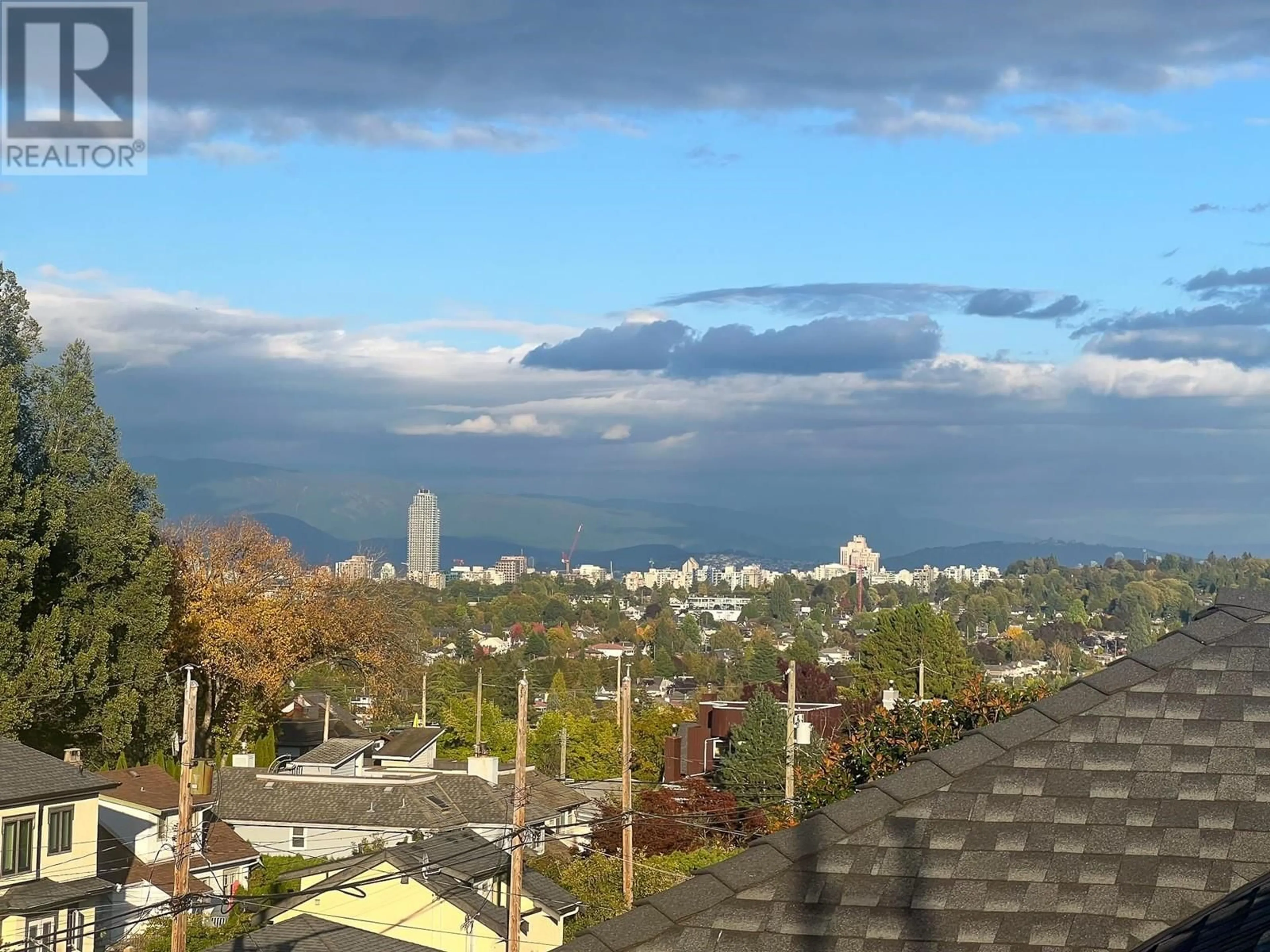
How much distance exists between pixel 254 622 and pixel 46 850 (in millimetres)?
28047

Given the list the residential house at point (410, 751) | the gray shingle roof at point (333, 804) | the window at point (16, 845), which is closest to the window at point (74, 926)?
the window at point (16, 845)

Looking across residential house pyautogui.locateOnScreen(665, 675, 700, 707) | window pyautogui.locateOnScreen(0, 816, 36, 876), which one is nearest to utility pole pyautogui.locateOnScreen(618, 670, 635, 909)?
window pyautogui.locateOnScreen(0, 816, 36, 876)

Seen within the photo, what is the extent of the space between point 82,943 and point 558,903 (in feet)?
33.4

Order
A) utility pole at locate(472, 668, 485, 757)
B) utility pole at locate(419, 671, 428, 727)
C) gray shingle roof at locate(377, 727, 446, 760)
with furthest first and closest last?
utility pole at locate(419, 671, 428, 727) < gray shingle roof at locate(377, 727, 446, 760) < utility pole at locate(472, 668, 485, 757)

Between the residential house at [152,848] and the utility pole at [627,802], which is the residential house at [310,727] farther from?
the utility pole at [627,802]

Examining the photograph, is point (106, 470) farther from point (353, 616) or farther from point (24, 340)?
point (353, 616)

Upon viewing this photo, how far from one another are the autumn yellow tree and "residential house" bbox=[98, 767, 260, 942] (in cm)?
1272

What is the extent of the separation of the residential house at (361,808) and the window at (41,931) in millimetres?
13790

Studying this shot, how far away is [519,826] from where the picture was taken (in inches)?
868

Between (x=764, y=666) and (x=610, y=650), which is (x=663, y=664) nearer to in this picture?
(x=610, y=650)

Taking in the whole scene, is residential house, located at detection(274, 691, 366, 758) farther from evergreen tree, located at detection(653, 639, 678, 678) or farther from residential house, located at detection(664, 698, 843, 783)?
A: evergreen tree, located at detection(653, 639, 678, 678)

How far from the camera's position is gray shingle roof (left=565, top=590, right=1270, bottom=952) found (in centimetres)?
717

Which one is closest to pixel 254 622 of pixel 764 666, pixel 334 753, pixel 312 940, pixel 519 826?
pixel 334 753

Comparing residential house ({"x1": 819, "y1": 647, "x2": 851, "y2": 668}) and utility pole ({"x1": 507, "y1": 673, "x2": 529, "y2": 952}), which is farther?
residential house ({"x1": 819, "y1": 647, "x2": 851, "y2": 668})
